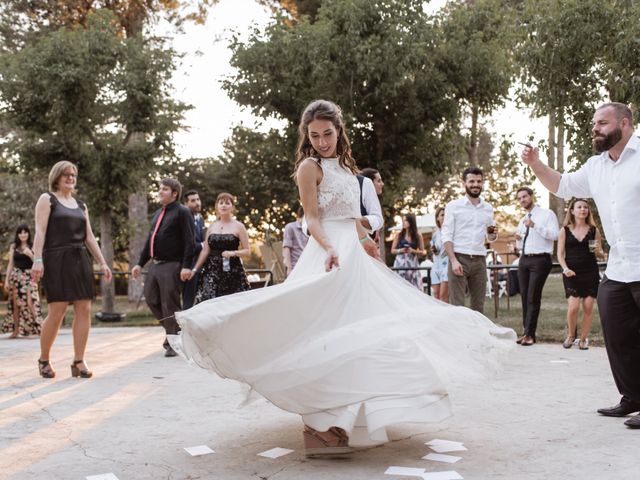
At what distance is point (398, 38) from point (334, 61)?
162 centimetres

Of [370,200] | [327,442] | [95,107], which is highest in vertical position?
[95,107]

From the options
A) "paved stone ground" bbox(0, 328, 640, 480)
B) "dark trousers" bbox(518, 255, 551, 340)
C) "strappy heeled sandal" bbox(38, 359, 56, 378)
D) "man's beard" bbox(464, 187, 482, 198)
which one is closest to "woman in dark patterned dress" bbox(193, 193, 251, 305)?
"paved stone ground" bbox(0, 328, 640, 480)

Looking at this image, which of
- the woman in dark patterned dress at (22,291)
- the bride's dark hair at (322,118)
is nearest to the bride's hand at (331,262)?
the bride's dark hair at (322,118)

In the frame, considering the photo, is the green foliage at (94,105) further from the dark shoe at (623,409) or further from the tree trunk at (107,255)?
the dark shoe at (623,409)

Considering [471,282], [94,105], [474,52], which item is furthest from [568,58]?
[94,105]

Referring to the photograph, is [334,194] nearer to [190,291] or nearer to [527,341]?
[190,291]

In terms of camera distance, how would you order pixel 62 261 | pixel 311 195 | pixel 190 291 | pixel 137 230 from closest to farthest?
pixel 311 195 < pixel 62 261 < pixel 190 291 < pixel 137 230

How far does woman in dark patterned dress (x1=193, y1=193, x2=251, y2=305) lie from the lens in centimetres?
939

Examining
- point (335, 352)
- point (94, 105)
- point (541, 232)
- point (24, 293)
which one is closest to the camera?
point (335, 352)

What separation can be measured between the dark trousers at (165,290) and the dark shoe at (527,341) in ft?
14.9

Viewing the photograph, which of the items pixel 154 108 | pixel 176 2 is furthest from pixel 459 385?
pixel 176 2

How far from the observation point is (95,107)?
16.1 m

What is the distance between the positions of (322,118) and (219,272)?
511 centimetres

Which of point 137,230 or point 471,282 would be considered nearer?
point 471,282
